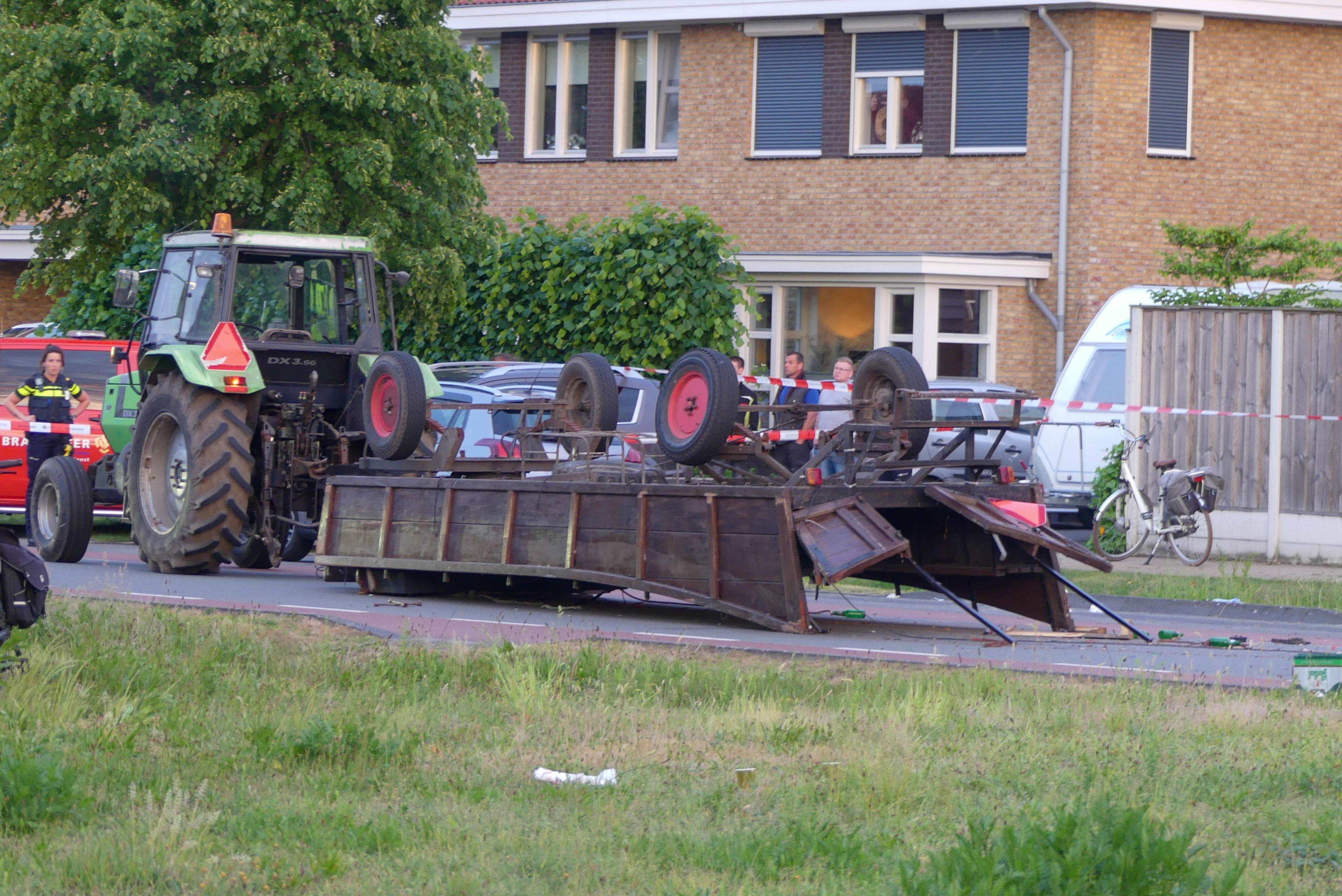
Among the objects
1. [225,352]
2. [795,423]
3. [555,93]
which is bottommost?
[795,423]

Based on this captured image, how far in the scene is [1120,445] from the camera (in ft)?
60.4

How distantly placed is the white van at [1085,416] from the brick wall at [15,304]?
78.0 ft

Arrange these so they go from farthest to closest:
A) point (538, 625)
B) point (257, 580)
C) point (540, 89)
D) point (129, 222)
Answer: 1. point (540, 89)
2. point (129, 222)
3. point (257, 580)
4. point (538, 625)

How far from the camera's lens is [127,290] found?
46.2 feet

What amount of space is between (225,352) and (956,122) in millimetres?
16056

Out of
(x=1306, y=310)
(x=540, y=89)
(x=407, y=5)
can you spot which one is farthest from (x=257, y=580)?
(x=540, y=89)

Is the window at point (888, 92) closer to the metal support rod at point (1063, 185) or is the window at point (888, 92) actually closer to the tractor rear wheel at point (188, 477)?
the metal support rod at point (1063, 185)

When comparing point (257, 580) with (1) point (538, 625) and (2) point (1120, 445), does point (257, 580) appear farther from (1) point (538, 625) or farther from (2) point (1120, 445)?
(2) point (1120, 445)

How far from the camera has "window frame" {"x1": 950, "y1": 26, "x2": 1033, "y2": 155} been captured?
2712cm

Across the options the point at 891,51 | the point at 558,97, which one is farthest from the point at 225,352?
the point at 558,97

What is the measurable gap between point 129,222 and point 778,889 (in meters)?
16.1

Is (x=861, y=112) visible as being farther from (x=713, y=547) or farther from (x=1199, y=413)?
(x=713, y=547)

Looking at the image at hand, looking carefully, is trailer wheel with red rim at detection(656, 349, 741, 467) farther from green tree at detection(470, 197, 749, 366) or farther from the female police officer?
green tree at detection(470, 197, 749, 366)

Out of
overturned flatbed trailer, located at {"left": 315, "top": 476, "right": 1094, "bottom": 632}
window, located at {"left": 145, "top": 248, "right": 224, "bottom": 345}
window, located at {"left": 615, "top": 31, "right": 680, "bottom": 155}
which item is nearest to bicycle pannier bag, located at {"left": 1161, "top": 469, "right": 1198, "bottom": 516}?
overturned flatbed trailer, located at {"left": 315, "top": 476, "right": 1094, "bottom": 632}
